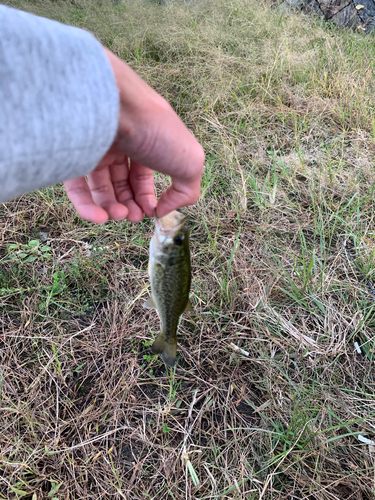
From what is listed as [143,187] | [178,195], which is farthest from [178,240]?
[143,187]

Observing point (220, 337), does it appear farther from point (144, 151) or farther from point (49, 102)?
point (49, 102)

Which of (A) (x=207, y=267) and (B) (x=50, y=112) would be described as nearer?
(B) (x=50, y=112)

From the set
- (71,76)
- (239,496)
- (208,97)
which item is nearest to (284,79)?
(208,97)

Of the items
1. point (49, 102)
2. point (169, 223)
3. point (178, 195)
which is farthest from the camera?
point (169, 223)

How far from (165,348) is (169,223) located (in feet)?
2.44

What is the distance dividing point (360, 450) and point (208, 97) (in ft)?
11.6

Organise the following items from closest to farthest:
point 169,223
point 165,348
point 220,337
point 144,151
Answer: point 144,151 → point 169,223 → point 165,348 → point 220,337

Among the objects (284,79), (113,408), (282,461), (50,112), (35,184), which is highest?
(50,112)

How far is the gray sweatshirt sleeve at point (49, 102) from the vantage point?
77cm

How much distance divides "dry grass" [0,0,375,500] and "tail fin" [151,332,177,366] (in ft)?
0.63

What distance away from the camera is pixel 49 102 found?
2.69 ft

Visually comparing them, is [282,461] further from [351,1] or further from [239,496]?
[351,1]

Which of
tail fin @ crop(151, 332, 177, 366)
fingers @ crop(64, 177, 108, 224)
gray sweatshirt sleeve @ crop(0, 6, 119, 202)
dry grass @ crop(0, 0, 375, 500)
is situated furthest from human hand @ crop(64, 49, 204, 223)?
dry grass @ crop(0, 0, 375, 500)

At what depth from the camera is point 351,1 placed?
5828 millimetres
